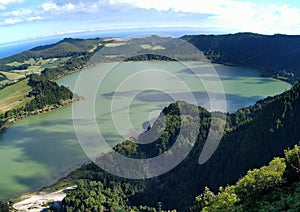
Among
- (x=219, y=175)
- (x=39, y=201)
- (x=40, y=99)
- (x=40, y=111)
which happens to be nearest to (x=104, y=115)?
(x=40, y=111)

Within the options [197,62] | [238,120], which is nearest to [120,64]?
[197,62]

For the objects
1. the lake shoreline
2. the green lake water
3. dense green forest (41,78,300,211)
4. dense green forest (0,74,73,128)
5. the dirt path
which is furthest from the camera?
dense green forest (0,74,73,128)

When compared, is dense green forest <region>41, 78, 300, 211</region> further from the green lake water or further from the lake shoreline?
the lake shoreline

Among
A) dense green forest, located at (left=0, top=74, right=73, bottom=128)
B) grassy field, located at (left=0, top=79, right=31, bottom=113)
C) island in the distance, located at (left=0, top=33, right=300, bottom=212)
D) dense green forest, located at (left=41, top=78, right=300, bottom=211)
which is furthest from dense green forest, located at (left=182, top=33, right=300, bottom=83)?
grassy field, located at (left=0, top=79, right=31, bottom=113)

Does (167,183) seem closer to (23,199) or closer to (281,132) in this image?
(281,132)

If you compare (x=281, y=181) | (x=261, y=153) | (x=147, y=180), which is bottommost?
(x=147, y=180)

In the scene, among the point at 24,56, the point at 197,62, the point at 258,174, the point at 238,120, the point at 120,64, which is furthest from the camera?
the point at 24,56

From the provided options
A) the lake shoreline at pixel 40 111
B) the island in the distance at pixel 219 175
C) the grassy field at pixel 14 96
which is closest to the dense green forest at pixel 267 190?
the island in the distance at pixel 219 175
